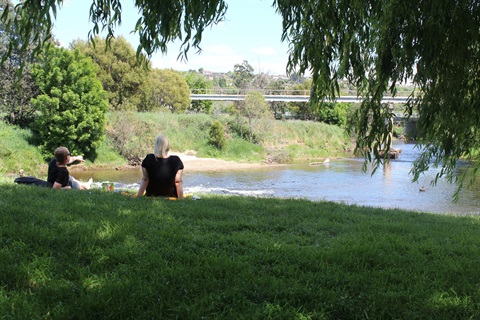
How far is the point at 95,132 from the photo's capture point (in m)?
25.5

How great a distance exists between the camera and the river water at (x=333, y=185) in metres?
16.8

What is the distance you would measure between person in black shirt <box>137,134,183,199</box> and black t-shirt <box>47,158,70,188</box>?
1.95 meters

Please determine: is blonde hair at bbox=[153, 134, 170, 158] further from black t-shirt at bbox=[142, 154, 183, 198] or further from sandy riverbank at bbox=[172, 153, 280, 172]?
sandy riverbank at bbox=[172, 153, 280, 172]

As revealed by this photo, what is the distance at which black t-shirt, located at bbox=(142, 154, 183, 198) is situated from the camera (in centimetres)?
630

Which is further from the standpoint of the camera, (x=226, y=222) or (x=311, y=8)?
(x=226, y=222)

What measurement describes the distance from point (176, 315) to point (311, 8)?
8.68ft

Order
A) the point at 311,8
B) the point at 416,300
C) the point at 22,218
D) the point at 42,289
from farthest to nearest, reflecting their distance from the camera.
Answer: the point at 22,218, the point at 311,8, the point at 416,300, the point at 42,289

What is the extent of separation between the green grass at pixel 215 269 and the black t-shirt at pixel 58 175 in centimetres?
262

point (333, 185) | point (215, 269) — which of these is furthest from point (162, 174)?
point (333, 185)

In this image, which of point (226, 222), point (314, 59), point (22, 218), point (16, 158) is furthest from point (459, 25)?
point (16, 158)

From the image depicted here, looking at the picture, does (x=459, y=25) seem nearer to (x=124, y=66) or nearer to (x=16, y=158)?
(x=16, y=158)

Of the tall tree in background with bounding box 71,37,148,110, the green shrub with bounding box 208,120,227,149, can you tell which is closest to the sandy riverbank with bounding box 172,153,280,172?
the green shrub with bounding box 208,120,227,149

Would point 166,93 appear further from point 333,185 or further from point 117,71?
point 333,185

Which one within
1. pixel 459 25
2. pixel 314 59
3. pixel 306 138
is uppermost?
pixel 459 25
